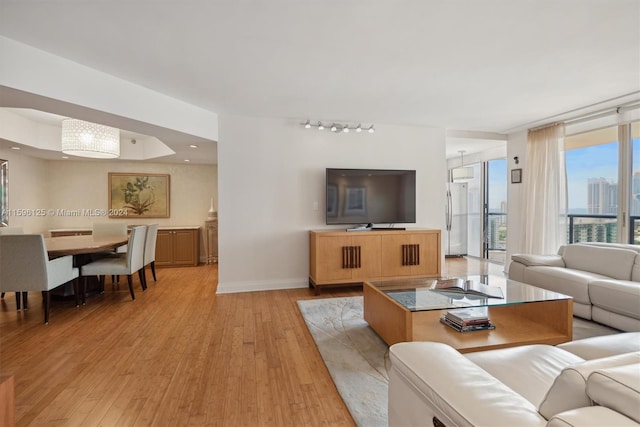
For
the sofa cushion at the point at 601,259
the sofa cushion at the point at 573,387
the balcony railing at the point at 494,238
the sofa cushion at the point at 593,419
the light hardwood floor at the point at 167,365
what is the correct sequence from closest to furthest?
the sofa cushion at the point at 593,419 → the sofa cushion at the point at 573,387 → the light hardwood floor at the point at 167,365 → the sofa cushion at the point at 601,259 → the balcony railing at the point at 494,238

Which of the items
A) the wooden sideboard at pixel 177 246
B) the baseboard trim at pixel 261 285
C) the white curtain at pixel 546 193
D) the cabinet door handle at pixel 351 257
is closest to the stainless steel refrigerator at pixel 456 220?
the white curtain at pixel 546 193

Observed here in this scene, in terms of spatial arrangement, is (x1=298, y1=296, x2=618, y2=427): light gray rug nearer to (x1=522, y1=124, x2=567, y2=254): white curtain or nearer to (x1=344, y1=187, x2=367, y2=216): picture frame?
(x1=344, y1=187, x2=367, y2=216): picture frame

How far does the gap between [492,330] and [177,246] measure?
17.5 feet

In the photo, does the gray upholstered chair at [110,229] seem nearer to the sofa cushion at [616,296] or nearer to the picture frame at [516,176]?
the sofa cushion at [616,296]

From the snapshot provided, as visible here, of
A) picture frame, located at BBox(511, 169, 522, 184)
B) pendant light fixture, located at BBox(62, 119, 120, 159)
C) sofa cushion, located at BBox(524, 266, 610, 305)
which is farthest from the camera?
picture frame, located at BBox(511, 169, 522, 184)

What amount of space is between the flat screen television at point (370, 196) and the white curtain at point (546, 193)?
5.84 feet

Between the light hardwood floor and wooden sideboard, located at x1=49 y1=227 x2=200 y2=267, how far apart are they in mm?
2056

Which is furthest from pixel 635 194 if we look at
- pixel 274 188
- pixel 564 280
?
pixel 274 188

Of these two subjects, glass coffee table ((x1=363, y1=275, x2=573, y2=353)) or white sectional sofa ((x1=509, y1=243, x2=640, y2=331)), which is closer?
glass coffee table ((x1=363, y1=275, x2=573, y2=353))

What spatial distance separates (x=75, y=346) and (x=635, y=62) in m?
5.33

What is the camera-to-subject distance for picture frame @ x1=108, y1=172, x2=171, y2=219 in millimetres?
6031

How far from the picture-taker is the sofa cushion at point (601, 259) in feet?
9.82

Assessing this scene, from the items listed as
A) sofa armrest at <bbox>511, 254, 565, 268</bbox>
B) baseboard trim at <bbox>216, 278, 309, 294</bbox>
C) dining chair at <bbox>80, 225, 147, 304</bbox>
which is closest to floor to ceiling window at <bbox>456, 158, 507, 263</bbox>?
sofa armrest at <bbox>511, 254, 565, 268</bbox>

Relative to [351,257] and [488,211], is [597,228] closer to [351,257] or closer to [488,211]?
[488,211]
